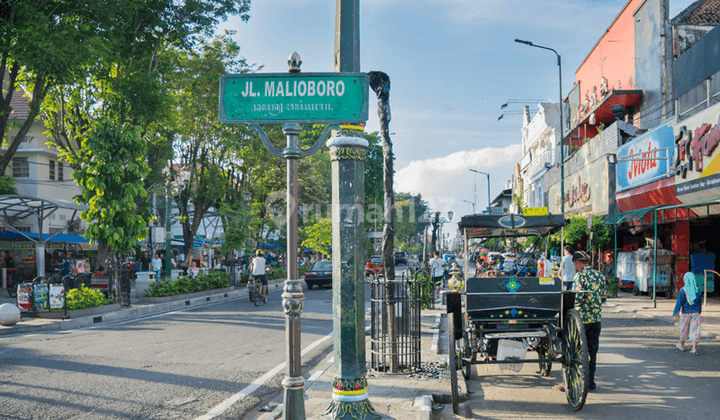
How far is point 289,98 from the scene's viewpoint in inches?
185

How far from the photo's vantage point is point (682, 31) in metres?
A: 22.4

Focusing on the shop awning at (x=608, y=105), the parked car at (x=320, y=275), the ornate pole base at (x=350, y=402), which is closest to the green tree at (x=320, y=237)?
the parked car at (x=320, y=275)

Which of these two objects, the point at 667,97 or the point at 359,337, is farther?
the point at 667,97

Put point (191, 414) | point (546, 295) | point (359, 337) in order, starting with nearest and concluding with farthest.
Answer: point (359, 337) < point (191, 414) < point (546, 295)

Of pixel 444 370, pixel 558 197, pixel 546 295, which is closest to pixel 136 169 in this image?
pixel 444 370

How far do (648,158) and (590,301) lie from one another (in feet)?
45.9

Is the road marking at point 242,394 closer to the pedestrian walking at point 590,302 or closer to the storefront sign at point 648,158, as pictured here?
the pedestrian walking at point 590,302

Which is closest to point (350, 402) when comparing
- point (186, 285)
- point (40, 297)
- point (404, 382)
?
point (404, 382)

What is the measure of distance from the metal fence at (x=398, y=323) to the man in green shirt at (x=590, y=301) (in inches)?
84.5

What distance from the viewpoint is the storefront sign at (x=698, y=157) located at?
16.0 m

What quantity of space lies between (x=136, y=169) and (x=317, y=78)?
14.4 metres

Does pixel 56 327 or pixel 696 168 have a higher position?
pixel 696 168

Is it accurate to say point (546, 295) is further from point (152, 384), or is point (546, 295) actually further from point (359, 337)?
point (152, 384)

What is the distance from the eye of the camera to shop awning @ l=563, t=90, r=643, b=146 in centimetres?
2477
